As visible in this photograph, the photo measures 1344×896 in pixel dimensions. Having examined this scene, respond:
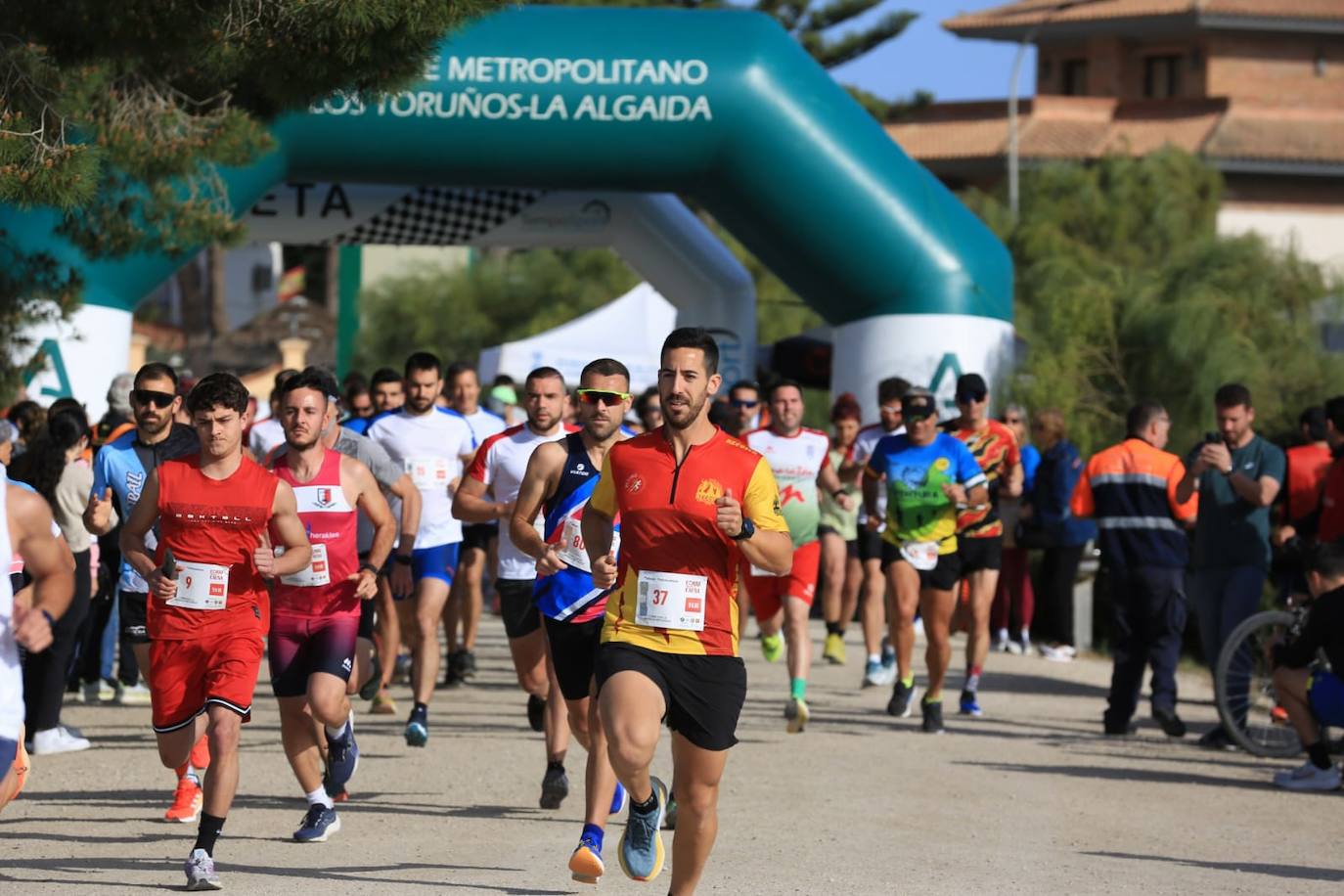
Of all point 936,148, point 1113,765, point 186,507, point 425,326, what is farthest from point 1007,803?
point 936,148

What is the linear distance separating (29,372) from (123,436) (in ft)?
14.3

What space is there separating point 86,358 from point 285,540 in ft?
29.7

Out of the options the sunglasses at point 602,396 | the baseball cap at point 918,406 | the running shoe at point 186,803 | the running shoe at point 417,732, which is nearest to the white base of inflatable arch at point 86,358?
the running shoe at point 417,732

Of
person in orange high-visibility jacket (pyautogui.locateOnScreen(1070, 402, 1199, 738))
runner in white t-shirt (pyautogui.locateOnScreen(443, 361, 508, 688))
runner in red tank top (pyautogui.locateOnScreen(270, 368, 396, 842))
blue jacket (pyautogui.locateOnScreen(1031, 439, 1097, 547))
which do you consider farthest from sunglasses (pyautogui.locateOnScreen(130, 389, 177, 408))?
blue jacket (pyautogui.locateOnScreen(1031, 439, 1097, 547))

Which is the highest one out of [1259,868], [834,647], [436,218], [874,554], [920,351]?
[436,218]

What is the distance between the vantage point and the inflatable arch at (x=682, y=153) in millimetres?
16438

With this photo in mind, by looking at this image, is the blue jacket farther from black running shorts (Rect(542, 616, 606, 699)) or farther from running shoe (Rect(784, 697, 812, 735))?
black running shorts (Rect(542, 616, 606, 699))

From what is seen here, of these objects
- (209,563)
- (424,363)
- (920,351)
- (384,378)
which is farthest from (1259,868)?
(920,351)

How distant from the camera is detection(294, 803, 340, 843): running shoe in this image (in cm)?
823

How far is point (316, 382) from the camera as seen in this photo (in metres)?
9.01

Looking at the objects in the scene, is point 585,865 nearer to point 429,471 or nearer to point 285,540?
point 285,540

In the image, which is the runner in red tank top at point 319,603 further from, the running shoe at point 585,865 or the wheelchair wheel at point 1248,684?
the wheelchair wheel at point 1248,684

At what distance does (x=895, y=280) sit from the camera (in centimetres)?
1723

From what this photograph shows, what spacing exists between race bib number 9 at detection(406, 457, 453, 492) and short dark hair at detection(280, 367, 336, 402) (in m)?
2.48
